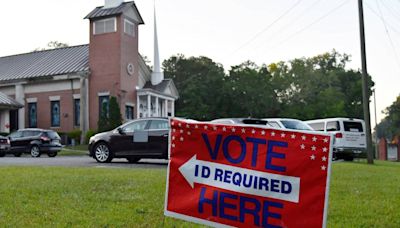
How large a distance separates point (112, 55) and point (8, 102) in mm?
9289

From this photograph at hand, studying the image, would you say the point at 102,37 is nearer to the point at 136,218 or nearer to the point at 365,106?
the point at 365,106

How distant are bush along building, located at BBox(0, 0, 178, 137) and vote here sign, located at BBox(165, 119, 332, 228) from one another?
109 ft

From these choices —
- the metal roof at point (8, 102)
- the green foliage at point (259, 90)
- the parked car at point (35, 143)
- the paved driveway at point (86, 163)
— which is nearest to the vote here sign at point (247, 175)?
the paved driveway at point (86, 163)

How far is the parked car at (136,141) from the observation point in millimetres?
15805

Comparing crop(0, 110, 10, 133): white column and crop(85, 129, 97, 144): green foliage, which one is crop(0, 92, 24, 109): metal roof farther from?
crop(85, 129, 97, 144): green foliage

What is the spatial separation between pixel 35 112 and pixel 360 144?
27.6 metres

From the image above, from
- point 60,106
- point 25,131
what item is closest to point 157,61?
point 60,106

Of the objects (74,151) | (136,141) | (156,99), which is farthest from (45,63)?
(136,141)

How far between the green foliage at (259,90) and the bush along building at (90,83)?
12278mm

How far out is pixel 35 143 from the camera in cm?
2458

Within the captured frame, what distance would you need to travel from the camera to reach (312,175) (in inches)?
140

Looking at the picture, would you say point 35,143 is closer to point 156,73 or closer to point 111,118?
point 111,118

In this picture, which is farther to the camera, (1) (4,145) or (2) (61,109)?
(2) (61,109)

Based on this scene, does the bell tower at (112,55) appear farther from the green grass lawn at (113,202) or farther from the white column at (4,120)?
the green grass lawn at (113,202)
